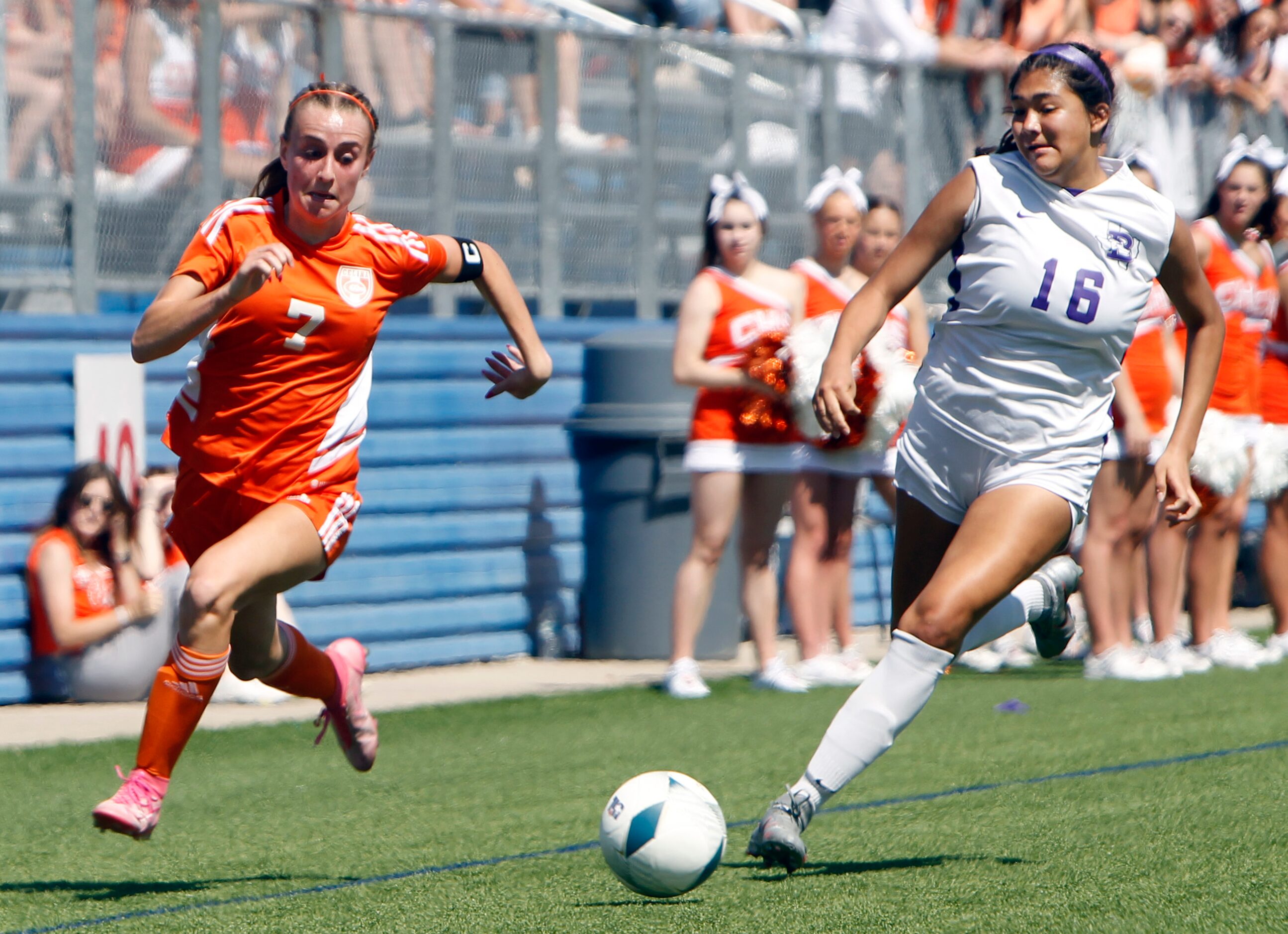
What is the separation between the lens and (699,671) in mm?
9578

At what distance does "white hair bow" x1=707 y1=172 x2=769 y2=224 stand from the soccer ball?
491cm

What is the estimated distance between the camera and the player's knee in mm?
4559

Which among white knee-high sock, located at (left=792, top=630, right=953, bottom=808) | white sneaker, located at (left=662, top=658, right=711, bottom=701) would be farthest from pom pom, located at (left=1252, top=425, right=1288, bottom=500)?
white knee-high sock, located at (left=792, top=630, right=953, bottom=808)

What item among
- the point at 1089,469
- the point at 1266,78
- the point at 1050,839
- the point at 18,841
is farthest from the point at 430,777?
the point at 1266,78

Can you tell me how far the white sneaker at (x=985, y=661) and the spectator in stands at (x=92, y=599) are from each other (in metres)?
4.22

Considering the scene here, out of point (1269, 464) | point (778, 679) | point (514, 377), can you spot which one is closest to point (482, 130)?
point (778, 679)

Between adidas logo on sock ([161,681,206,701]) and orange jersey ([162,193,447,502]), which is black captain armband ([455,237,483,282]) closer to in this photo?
orange jersey ([162,193,447,502])

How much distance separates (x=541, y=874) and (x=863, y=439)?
14.6 feet

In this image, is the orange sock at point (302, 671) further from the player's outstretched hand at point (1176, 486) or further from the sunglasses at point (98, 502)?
the sunglasses at point (98, 502)

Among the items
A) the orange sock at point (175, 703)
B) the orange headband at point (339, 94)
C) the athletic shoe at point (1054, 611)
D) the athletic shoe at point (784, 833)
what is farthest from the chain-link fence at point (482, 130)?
the athletic shoe at point (784, 833)

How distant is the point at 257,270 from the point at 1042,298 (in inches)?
77.9

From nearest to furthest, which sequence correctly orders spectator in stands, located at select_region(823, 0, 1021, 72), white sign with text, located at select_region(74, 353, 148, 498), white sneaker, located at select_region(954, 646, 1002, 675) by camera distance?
white sign with text, located at select_region(74, 353, 148, 498)
white sneaker, located at select_region(954, 646, 1002, 675)
spectator in stands, located at select_region(823, 0, 1021, 72)

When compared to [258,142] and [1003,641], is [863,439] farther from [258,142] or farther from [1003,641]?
[258,142]

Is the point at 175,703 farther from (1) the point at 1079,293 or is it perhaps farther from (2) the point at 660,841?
(1) the point at 1079,293
